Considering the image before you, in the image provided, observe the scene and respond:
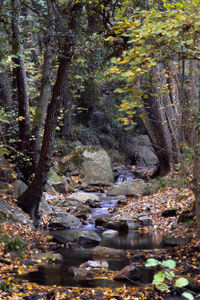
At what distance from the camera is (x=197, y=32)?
13.0 ft

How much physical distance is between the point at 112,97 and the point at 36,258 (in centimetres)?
1886

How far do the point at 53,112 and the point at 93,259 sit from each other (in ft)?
12.5

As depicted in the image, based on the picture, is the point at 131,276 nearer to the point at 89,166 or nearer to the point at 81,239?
the point at 81,239

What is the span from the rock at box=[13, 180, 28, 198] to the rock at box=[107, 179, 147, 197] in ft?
18.3

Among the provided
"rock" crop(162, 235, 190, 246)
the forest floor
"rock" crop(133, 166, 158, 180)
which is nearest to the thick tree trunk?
the forest floor

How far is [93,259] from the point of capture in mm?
6531

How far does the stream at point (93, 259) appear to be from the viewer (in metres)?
5.05

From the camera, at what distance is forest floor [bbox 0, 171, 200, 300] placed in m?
4.23

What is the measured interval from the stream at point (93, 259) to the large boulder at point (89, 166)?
6376 millimetres

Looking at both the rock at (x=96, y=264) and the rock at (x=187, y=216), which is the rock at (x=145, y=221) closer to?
the rock at (x=187, y=216)

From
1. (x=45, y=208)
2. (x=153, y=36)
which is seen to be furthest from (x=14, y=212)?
(x=153, y=36)

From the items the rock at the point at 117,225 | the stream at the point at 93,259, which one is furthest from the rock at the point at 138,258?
the rock at the point at 117,225

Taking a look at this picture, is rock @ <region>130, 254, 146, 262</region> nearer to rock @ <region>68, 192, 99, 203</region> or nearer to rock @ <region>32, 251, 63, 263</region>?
rock @ <region>32, 251, 63, 263</region>

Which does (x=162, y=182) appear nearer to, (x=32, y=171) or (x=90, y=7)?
(x=32, y=171)
